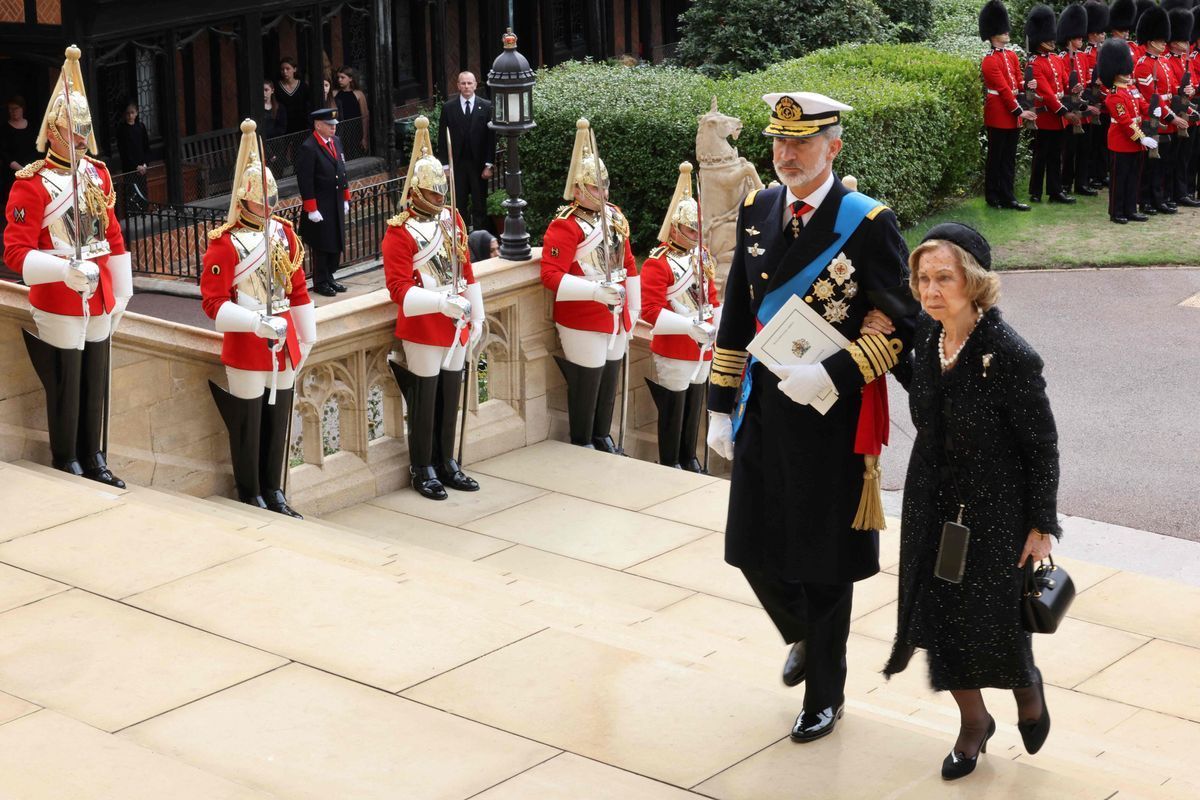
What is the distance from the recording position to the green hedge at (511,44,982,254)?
15547 mm

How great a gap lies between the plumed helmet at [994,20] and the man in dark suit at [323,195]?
6.69 meters

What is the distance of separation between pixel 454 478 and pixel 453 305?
3.08ft

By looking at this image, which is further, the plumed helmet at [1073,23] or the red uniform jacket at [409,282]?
the plumed helmet at [1073,23]

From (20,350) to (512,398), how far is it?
2.68 metres

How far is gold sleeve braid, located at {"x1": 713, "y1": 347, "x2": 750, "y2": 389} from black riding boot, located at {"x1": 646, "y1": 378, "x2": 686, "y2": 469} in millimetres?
4548

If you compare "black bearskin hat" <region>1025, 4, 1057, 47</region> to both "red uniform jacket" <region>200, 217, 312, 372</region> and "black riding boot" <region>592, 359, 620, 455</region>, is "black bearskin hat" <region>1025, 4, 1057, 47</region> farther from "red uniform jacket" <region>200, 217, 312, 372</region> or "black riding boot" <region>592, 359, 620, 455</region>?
"red uniform jacket" <region>200, 217, 312, 372</region>

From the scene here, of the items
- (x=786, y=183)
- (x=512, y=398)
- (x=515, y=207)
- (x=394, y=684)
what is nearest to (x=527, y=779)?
(x=394, y=684)

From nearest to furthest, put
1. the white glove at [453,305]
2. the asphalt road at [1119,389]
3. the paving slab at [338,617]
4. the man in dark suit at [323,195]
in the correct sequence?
the paving slab at [338,617]
the white glove at [453,305]
the asphalt road at [1119,389]
the man in dark suit at [323,195]

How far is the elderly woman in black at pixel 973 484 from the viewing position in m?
4.82

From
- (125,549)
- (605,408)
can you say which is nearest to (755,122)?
(605,408)

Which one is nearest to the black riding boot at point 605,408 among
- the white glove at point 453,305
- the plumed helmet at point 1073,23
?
the white glove at point 453,305

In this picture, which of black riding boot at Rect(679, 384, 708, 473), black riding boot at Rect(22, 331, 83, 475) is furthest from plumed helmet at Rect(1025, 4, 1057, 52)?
black riding boot at Rect(22, 331, 83, 475)

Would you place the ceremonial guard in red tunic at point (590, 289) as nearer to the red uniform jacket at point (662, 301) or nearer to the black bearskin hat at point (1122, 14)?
the red uniform jacket at point (662, 301)

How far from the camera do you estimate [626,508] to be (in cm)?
877
